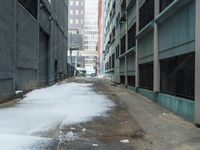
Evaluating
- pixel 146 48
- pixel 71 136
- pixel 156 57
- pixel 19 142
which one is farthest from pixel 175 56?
pixel 19 142

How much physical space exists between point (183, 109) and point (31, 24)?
1439cm

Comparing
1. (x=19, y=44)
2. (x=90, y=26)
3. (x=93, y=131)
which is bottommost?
(x=93, y=131)

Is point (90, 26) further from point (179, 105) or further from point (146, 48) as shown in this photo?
point (179, 105)

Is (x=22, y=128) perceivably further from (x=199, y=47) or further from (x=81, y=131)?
(x=199, y=47)

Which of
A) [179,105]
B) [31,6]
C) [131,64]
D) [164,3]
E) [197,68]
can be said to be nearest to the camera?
[197,68]

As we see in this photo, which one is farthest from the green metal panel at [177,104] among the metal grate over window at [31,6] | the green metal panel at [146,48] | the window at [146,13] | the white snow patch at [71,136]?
the metal grate over window at [31,6]

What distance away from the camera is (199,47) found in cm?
872

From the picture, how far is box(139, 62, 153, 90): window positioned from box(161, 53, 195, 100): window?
2.72 meters

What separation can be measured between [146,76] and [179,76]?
710 centimetres

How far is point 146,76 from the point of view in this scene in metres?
18.3

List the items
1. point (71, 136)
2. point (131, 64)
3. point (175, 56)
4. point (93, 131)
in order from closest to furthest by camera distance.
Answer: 1. point (71, 136)
2. point (93, 131)
3. point (175, 56)
4. point (131, 64)

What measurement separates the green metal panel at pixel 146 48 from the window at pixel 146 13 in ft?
2.83

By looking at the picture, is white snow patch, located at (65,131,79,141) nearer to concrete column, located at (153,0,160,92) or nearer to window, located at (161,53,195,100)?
window, located at (161,53,195,100)

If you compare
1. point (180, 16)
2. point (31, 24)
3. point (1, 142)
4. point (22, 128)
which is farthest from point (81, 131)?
point (31, 24)
